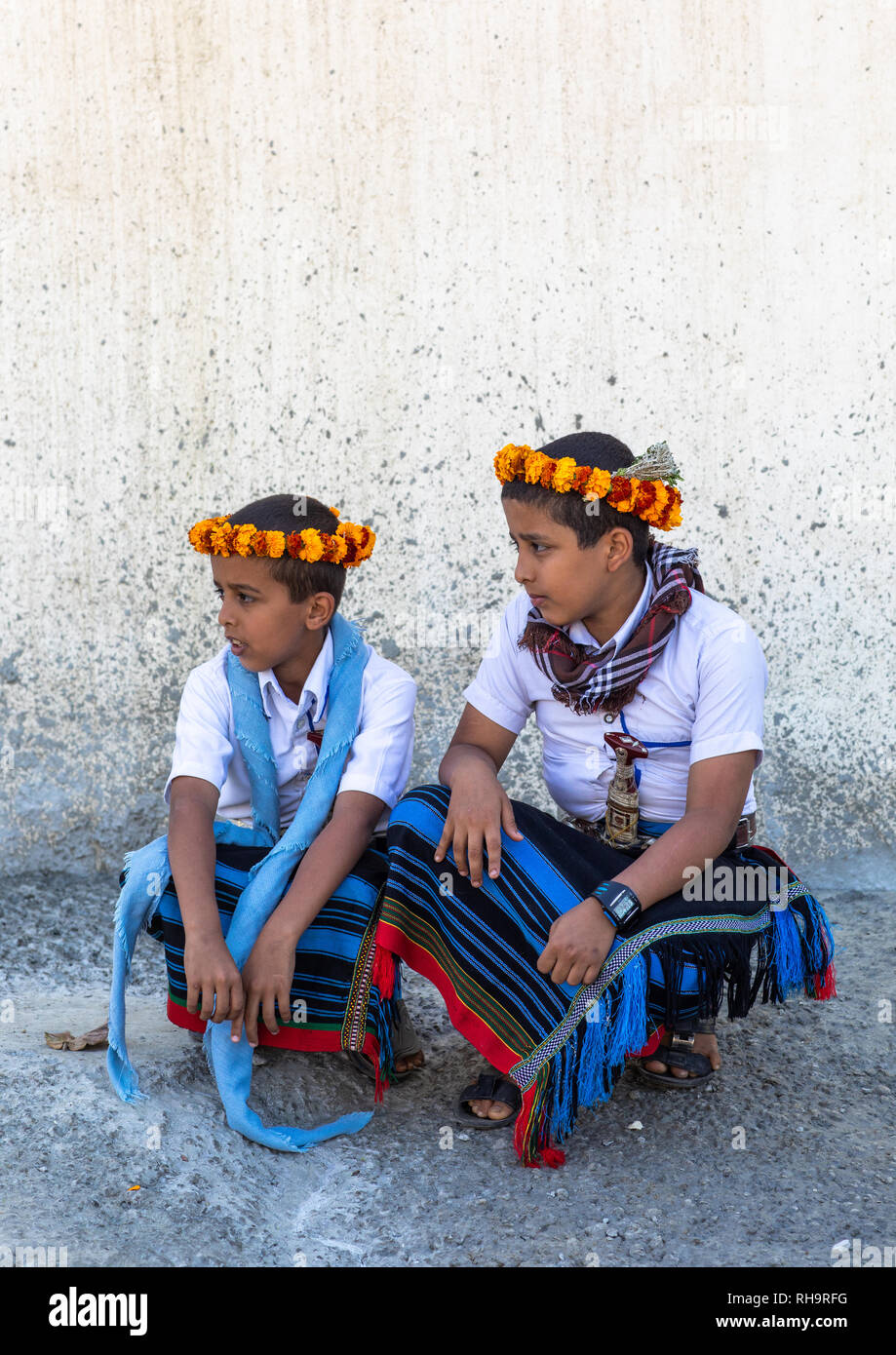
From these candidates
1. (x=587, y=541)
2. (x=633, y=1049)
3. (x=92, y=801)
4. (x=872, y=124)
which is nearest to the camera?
(x=633, y=1049)

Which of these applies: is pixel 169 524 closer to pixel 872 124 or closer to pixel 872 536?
pixel 872 536

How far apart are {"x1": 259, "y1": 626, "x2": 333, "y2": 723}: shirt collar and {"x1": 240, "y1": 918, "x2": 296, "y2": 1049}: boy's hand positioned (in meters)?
0.54

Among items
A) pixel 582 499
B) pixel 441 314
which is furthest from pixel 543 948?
pixel 441 314

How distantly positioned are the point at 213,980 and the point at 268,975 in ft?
0.37

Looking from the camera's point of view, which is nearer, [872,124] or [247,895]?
[247,895]

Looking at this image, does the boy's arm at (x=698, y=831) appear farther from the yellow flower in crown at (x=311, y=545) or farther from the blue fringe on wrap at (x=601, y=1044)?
the yellow flower in crown at (x=311, y=545)

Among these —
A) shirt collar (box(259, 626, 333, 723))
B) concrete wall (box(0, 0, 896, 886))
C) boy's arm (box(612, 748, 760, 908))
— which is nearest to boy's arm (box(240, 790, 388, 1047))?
shirt collar (box(259, 626, 333, 723))

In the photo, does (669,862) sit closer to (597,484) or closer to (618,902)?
(618,902)

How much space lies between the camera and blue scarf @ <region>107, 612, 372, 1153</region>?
96.2 inches

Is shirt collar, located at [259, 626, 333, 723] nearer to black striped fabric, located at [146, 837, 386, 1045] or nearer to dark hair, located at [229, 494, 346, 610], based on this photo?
dark hair, located at [229, 494, 346, 610]

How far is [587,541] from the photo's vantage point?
253cm

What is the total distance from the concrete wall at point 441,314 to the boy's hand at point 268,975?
1.64 m

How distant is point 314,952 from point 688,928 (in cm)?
79

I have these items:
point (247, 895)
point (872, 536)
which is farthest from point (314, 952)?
point (872, 536)
